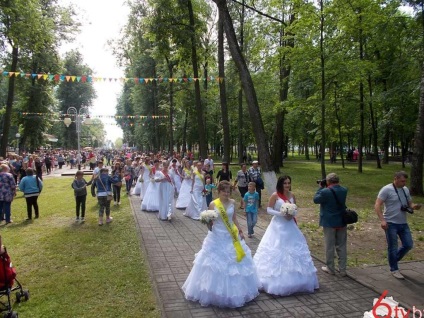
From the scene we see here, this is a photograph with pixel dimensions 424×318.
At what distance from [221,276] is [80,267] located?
11.2 ft

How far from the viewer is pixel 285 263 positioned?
5.84m

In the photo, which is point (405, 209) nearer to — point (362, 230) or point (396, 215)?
point (396, 215)

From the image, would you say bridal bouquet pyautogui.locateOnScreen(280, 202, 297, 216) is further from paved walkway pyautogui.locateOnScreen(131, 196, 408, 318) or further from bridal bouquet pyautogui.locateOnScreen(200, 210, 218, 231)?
paved walkway pyautogui.locateOnScreen(131, 196, 408, 318)

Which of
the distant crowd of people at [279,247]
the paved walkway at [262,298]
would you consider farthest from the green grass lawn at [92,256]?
the distant crowd of people at [279,247]

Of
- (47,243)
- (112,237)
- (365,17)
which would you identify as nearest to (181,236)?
(112,237)

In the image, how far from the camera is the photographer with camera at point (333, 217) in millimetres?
6574

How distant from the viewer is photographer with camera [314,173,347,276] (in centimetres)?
657

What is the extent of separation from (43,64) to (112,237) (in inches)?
1212

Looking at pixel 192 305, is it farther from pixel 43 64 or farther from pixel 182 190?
pixel 43 64

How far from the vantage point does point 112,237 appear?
9.64m

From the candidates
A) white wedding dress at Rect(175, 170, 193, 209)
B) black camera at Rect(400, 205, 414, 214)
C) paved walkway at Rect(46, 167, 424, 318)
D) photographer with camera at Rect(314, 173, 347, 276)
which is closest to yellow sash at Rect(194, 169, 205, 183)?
white wedding dress at Rect(175, 170, 193, 209)

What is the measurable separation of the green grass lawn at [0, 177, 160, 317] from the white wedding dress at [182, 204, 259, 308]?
0.73 m

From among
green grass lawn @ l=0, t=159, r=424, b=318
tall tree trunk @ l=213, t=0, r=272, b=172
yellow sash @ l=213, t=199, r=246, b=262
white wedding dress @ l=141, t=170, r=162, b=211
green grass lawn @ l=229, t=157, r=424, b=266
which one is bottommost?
green grass lawn @ l=229, t=157, r=424, b=266

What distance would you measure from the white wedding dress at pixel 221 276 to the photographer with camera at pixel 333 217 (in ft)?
6.04
